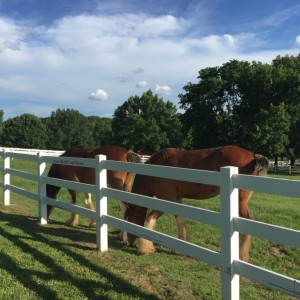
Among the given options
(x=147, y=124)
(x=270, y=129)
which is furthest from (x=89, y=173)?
(x=147, y=124)

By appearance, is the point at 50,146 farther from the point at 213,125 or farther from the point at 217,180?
the point at 217,180

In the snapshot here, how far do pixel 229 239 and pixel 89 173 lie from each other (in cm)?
551

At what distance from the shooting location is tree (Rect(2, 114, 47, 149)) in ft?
371

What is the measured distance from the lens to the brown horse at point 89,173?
27.6ft

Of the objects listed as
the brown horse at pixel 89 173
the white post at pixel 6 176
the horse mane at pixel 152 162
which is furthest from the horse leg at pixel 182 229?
the white post at pixel 6 176

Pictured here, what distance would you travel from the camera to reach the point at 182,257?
250 inches

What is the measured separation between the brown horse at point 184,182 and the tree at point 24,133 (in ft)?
360

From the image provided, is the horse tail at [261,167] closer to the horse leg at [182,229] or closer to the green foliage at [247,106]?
the horse leg at [182,229]

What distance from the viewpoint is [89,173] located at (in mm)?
9117

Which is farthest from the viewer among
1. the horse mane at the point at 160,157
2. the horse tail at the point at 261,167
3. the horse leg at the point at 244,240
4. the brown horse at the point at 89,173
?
the brown horse at the point at 89,173

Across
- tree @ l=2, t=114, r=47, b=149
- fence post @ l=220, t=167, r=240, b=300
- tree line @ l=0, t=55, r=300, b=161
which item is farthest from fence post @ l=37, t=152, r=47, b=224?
tree @ l=2, t=114, r=47, b=149

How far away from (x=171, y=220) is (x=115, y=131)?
213ft

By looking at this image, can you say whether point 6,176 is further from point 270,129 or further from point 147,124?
point 147,124

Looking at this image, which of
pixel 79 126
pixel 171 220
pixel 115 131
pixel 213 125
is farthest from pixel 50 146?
pixel 171 220
